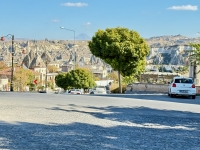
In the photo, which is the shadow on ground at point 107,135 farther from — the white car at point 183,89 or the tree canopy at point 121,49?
the tree canopy at point 121,49

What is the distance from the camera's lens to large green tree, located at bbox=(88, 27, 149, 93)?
3988 centimetres

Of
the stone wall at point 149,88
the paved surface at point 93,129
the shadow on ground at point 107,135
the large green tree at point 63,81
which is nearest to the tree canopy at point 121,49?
the stone wall at point 149,88

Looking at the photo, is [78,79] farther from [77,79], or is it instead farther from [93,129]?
A: [93,129]

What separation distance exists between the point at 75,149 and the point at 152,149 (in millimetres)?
1658

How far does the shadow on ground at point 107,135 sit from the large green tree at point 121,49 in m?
28.3

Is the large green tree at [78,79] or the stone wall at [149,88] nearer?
the stone wall at [149,88]

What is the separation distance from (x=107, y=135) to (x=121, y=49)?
31.1m

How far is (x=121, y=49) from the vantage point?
39.5 metres

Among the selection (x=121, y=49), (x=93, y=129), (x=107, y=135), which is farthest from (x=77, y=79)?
(x=107, y=135)

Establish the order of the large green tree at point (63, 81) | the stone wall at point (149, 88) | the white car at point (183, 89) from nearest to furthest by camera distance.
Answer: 1. the white car at point (183, 89)
2. the stone wall at point (149, 88)
3. the large green tree at point (63, 81)

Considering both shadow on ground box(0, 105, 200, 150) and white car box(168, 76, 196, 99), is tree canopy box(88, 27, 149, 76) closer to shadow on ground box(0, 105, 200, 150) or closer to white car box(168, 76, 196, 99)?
white car box(168, 76, 196, 99)

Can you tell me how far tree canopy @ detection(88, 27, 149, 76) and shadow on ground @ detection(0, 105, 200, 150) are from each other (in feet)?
92.9

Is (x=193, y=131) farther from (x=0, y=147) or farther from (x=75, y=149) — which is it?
(x=0, y=147)

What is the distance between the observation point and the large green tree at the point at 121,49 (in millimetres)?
39875
